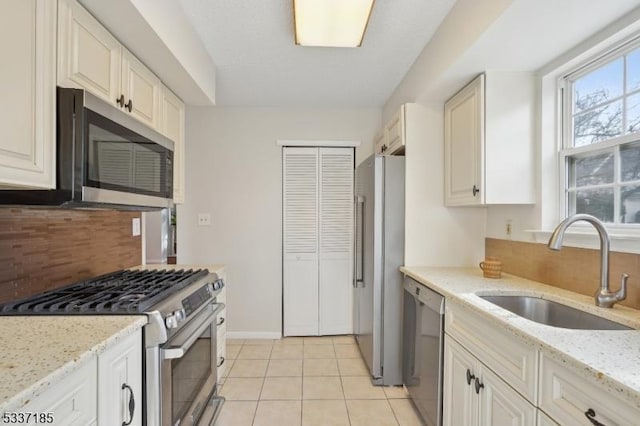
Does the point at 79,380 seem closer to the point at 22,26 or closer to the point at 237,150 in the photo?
the point at 22,26

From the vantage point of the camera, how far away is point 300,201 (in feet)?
11.1

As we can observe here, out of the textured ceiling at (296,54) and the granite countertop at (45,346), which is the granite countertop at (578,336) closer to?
the granite countertop at (45,346)

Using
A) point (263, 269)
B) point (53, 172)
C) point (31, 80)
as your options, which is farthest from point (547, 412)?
point (263, 269)

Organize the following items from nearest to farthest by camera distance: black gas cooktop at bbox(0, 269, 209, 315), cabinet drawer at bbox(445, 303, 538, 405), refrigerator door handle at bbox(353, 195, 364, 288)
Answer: cabinet drawer at bbox(445, 303, 538, 405) < black gas cooktop at bbox(0, 269, 209, 315) < refrigerator door handle at bbox(353, 195, 364, 288)

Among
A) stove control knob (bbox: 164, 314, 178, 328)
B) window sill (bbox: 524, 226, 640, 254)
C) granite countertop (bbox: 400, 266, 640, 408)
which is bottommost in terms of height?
stove control knob (bbox: 164, 314, 178, 328)

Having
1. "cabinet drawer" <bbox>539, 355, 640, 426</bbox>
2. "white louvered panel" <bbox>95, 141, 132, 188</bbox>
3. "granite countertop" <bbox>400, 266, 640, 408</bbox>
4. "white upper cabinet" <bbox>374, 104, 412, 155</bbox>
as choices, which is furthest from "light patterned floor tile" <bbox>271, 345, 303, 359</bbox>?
"cabinet drawer" <bbox>539, 355, 640, 426</bbox>

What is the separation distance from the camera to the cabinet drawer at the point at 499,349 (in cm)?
106

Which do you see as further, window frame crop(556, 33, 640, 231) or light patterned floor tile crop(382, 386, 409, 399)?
Result: light patterned floor tile crop(382, 386, 409, 399)

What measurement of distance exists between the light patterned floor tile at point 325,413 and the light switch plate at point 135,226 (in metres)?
1.65

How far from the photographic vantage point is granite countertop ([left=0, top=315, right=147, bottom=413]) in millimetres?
682

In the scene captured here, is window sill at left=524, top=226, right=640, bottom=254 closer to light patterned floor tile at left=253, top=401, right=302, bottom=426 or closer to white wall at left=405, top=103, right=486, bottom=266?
white wall at left=405, top=103, right=486, bottom=266

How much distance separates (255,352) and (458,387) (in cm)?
199

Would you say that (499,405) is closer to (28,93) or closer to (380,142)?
(28,93)

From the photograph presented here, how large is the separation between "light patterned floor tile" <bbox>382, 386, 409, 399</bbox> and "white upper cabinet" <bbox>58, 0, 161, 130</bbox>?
235 cm
